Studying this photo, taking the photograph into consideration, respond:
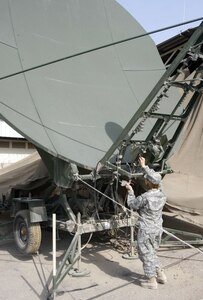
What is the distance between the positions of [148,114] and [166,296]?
2.12 metres

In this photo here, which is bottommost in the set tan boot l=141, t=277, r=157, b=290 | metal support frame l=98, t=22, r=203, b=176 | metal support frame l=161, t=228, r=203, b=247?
tan boot l=141, t=277, r=157, b=290

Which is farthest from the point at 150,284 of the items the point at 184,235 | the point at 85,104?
the point at 85,104

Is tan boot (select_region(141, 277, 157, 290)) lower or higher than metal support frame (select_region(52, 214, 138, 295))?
lower

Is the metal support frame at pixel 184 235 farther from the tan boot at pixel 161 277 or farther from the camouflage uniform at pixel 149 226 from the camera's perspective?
the camouflage uniform at pixel 149 226

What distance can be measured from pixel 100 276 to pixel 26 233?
1.40 meters

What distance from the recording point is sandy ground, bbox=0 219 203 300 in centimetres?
509

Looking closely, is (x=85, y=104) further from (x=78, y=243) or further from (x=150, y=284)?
(x=150, y=284)

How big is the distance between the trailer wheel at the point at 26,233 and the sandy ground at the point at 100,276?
206 millimetres

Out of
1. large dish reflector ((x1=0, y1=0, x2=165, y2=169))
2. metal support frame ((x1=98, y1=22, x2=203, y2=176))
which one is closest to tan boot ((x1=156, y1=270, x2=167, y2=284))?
metal support frame ((x1=98, y1=22, x2=203, y2=176))

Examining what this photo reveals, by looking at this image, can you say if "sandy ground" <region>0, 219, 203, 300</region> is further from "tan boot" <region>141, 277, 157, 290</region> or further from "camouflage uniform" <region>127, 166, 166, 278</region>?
"camouflage uniform" <region>127, 166, 166, 278</region>

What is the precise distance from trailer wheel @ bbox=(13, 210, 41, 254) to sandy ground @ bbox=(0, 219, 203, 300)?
0.68ft

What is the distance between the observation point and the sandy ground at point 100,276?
509 cm

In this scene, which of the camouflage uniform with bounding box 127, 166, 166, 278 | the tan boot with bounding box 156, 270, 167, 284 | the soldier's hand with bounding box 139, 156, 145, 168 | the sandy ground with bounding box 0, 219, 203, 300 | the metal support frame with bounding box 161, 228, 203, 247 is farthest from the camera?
the metal support frame with bounding box 161, 228, 203, 247

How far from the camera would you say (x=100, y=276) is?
18.8ft
